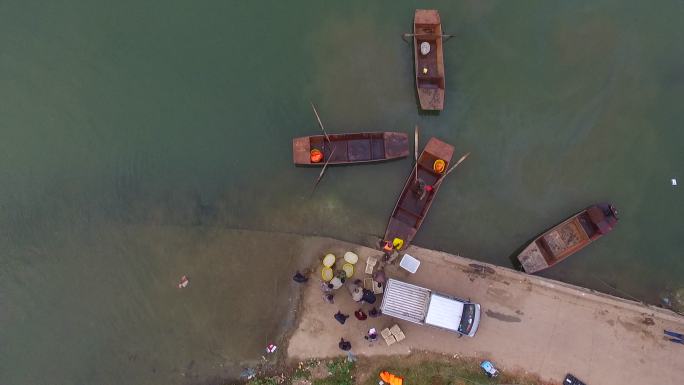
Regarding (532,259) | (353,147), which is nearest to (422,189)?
(353,147)

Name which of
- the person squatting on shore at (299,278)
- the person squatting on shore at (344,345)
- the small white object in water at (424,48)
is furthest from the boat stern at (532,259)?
the small white object in water at (424,48)

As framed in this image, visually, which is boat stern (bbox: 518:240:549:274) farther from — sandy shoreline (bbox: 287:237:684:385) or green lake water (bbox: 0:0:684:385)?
green lake water (bbox: 0:0:684:385)

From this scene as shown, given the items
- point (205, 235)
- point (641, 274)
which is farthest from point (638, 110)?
point (205, 235)

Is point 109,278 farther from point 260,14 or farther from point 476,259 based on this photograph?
point 476,259

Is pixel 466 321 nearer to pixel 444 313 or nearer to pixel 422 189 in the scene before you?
pixel 444 313

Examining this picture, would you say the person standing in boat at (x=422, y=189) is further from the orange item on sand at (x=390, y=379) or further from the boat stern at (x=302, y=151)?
the orange item on sand at (x=390, y=379)

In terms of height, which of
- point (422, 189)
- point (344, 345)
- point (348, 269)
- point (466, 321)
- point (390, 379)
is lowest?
point (390, 379)
